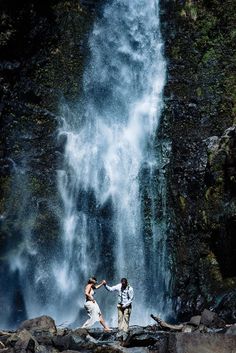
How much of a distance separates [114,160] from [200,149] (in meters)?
4.18

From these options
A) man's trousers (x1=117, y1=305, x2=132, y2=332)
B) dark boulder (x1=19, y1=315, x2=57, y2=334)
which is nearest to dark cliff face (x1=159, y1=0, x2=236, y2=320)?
man's trousers (x1=117, y1=305, x2=132, y2=332)

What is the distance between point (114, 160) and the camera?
82.0 feet

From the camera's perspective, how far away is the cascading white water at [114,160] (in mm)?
21766

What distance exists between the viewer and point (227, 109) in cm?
2603

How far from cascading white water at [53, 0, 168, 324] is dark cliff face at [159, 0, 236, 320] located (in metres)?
0.88

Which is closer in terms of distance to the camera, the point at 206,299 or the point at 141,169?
the point at 206,299

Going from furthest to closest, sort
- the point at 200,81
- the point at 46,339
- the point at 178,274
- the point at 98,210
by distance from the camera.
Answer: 1. the point at 200,81
2. the point at 98,210
3. the point at 178,274
4. the point at 46,339

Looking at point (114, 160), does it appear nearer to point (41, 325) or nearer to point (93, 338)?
point (41, 325)

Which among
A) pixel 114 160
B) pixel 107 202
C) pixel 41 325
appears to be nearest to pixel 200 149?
pixel 114 160

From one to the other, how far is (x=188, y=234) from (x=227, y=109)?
7.96 metres

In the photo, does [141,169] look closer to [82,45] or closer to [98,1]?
[82,45]

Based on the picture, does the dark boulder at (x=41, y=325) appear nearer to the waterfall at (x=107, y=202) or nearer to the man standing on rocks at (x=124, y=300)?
the man standing on rocks at (x=124, y=300)

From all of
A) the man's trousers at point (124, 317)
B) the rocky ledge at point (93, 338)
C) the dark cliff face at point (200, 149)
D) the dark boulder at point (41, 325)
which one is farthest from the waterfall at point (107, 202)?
the rocky ledge at point (93, 338)

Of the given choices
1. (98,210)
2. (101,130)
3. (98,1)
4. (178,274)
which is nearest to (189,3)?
(98,1)
